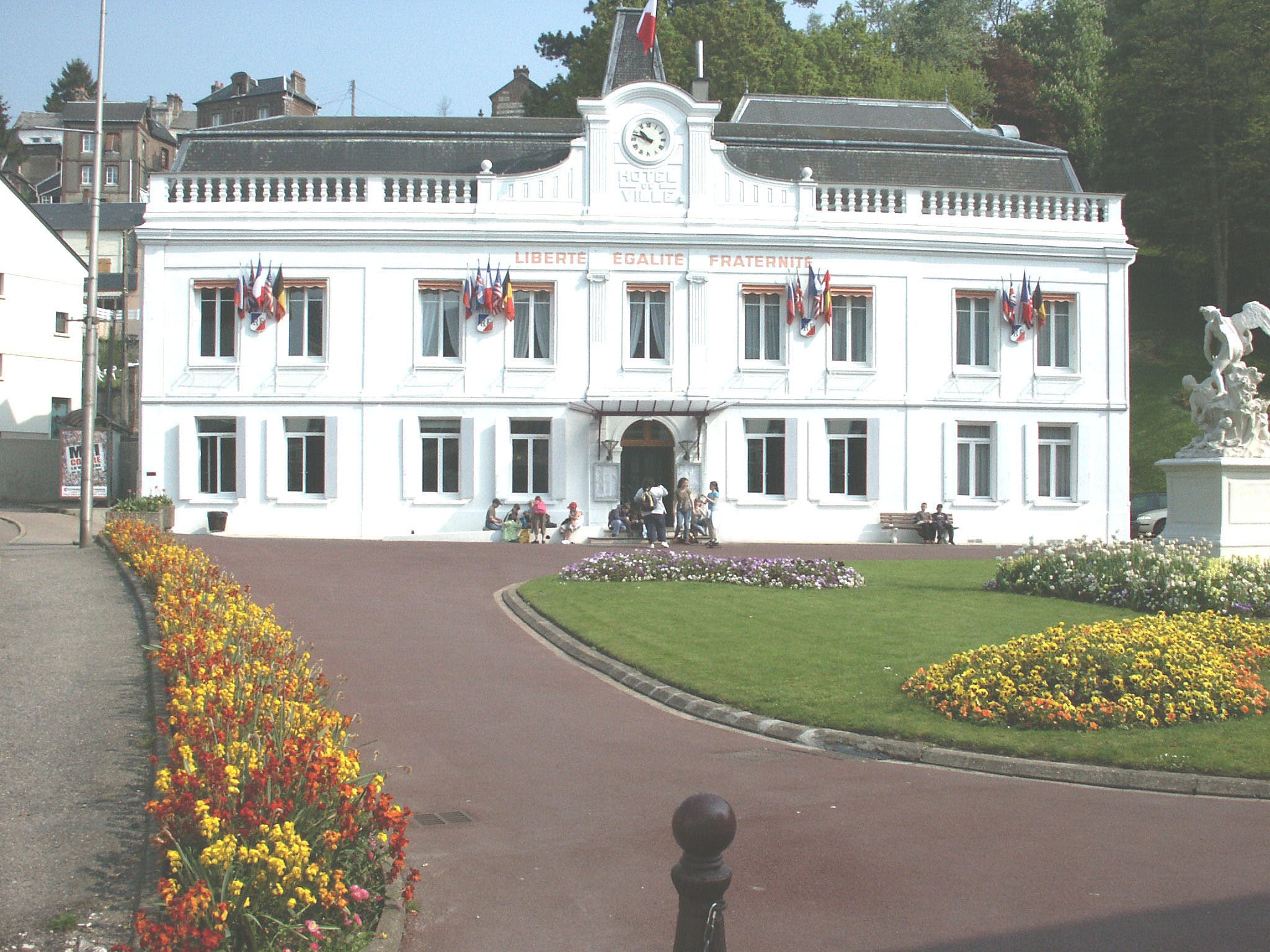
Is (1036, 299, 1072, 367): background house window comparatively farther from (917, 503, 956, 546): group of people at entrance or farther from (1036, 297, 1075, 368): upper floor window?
(917, 503, 956, 546): group of people at entrance

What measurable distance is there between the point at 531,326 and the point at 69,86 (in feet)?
336

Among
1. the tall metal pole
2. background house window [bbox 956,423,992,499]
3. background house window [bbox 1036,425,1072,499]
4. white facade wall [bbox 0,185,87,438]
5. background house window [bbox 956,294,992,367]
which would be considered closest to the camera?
the tall metal pole

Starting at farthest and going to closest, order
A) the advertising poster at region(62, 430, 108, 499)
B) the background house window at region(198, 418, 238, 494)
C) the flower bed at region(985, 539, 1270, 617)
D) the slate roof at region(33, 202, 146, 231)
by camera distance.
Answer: the slate roof at region(33, 202, 146, 231) < the advertising poster at region(62, 430, 108, 499) < the background house window at region(198, 418, 238, 494) < the flower bed at region(985, 539, 1270, 617)

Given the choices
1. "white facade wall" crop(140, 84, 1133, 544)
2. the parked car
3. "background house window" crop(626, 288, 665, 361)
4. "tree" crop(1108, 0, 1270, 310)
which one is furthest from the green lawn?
"tree" crop(1108, 0, 1270, 310)

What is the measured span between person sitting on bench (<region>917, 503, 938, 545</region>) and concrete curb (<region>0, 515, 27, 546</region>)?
22453 mm

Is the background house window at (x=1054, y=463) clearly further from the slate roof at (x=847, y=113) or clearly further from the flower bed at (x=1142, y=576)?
the flower bed at (x=1142, y=576)

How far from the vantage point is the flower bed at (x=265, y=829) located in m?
5.24

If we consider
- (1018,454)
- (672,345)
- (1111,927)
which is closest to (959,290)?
(1018,454)

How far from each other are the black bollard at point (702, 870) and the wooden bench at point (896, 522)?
97.0 feet

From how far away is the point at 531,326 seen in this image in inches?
1289

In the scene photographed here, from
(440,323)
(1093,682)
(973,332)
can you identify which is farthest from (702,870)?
(973,332)

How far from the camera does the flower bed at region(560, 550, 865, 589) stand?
20.0 m

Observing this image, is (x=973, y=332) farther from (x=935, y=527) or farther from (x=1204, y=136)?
(x=1204, y=136)

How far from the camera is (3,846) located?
6852 millimetres
